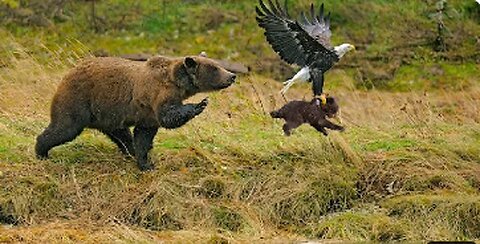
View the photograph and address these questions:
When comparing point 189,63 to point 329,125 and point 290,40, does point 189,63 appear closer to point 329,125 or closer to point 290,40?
point 290,40

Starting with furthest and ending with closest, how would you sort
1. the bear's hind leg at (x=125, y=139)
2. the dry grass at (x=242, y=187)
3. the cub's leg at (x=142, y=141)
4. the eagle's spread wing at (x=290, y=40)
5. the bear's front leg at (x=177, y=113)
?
the bear's hind leg at (x=125, y=139)
the cub's leg at (x=142, y=141)
the eagle's spread wing at (x=290, y=40)
the bear's front leg at (x=177, y=113)
the dry grass at (x=242, y=187)

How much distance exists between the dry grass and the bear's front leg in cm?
65

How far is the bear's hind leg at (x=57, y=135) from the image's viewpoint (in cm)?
945

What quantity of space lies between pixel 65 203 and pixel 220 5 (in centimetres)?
1304

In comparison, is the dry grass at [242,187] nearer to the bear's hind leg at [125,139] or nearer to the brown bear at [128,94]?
the bear's hind leg at [125,139]

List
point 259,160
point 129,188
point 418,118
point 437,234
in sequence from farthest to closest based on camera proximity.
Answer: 1. point 418,118
2. point 259,160
3. point 129,188
4. point 437,234

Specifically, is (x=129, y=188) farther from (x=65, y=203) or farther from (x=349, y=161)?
(x=349, y=161)

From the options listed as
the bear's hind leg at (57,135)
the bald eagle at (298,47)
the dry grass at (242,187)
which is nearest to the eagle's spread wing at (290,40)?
the bald eagle at (298,47)

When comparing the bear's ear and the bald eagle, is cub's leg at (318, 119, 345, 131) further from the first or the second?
the bear's ear

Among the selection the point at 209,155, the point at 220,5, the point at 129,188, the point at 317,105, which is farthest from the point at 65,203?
the point at 220,5

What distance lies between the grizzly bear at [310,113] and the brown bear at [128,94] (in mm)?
602

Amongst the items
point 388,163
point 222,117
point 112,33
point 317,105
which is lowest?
point 112,33

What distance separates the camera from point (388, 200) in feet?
30.4

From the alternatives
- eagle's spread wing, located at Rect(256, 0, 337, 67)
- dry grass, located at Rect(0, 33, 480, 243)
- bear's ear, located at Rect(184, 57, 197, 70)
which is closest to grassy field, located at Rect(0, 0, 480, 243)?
dry grass, located at Rect(0, 33, 480, 243)
